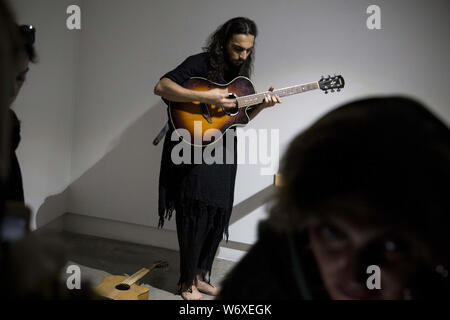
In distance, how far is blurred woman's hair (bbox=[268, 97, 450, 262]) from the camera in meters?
0.36

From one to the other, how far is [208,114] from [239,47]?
39 cm

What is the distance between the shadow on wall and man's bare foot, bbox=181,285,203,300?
67 centimetres

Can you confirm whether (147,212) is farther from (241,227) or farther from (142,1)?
(142,1)

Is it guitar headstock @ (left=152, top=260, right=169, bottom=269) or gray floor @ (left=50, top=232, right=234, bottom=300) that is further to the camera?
guitar headstock @ (left=152, top=260, right=169, bottom=269)

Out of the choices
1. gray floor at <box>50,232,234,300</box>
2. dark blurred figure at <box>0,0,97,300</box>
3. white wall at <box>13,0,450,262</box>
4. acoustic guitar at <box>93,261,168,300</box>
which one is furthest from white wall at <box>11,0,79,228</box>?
dark blurred figure at <box>0,0,97,300</box>

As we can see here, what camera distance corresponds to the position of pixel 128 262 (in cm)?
229

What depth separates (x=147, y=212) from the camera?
2615mm

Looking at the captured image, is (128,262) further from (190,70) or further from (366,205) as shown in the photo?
(366,205)

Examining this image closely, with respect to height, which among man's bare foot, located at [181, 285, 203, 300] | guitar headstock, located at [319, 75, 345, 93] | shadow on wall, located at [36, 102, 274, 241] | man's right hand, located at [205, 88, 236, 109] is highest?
guitar headstock, located at [319, 75, 345, 93]

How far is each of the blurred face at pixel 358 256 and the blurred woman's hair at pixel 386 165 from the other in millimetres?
19

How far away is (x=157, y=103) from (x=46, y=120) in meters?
0.84

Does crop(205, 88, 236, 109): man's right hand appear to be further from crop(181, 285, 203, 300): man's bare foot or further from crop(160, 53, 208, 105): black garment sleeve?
crop(181, 285, 203, 300): man's bare foot

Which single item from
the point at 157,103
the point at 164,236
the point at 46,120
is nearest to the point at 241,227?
the point at 164,236

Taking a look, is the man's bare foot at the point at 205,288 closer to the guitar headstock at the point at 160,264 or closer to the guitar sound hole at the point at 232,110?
the guitar headstock at the point at 160,264
